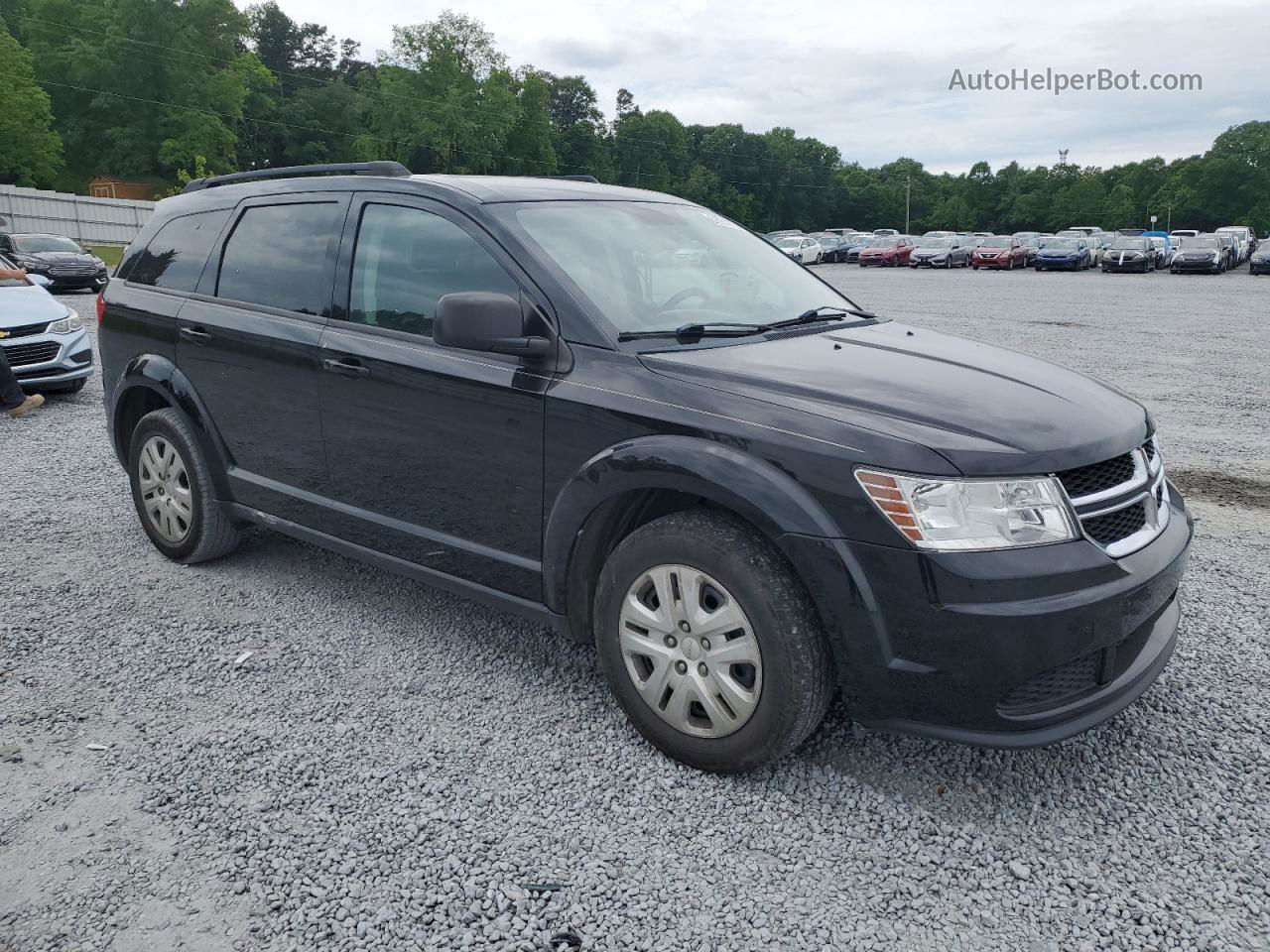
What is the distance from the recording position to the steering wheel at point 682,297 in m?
3.64

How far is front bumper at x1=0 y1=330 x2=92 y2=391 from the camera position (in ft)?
31.8

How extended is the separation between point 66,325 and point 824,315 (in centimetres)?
873

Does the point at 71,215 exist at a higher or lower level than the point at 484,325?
higher

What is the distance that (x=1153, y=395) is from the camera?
32.4ft

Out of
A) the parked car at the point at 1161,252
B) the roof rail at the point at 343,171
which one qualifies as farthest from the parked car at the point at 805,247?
the roof rail at the point at 343,171

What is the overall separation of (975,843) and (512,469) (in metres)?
1.82

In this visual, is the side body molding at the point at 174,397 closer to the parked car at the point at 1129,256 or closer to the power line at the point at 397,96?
the parked car at the point at 1129,256

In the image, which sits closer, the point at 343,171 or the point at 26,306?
the point at 343,171

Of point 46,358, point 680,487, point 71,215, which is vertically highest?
point 71,215

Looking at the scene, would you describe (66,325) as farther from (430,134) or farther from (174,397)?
(430,134)

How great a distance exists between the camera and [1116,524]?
292 centimetres

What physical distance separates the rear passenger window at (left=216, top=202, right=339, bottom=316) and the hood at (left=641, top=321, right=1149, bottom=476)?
1707 millimetres

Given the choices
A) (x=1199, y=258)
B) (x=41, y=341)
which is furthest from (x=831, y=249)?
(x=41, y=341)

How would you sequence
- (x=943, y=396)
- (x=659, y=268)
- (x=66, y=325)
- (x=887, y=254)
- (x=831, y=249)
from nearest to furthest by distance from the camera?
1. (x=943, y=396)
2. (x=659, y=268)
3. (x=66, y=325)
4. (x=887, y=254)
5. (x=831, y=249)
